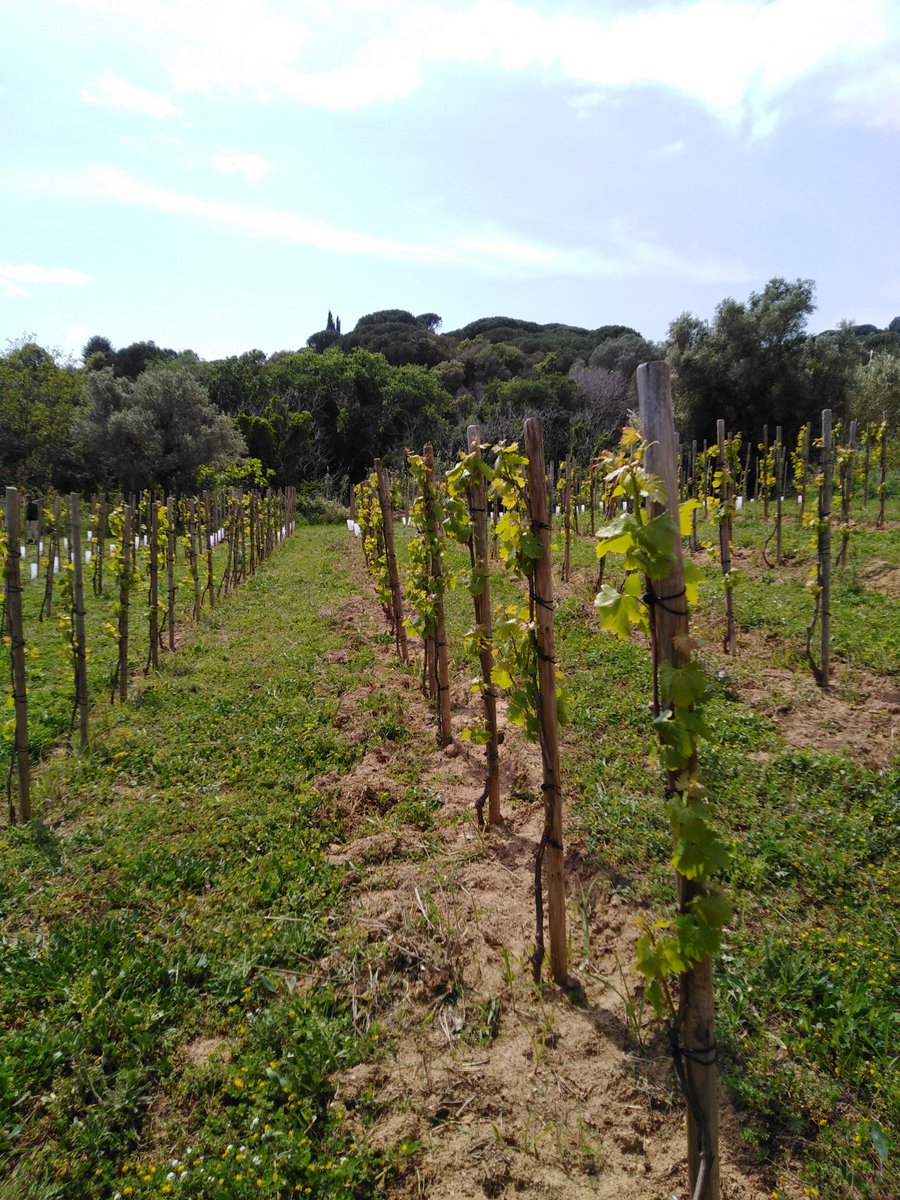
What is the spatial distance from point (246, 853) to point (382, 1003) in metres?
1.61

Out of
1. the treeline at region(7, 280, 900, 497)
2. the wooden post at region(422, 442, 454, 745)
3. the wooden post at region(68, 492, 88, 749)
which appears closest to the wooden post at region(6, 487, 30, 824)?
the wooden post at region(68, 492, 88, 749)

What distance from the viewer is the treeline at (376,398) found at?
24.8 meters

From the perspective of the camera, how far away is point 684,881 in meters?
2.11

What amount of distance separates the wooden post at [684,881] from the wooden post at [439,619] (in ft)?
12.2

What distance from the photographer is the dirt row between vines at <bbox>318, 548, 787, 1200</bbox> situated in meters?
2.39

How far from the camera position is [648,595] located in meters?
2.10

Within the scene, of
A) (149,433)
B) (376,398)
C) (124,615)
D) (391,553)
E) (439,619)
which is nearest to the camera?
(439,619)

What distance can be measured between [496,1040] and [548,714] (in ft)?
4.68

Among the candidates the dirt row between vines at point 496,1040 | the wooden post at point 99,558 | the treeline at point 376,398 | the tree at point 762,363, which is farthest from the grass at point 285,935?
the tree at point 762,363

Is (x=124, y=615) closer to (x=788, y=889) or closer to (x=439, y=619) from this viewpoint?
(x=439, y=619)

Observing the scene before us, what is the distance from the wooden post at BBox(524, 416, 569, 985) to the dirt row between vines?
0.28m

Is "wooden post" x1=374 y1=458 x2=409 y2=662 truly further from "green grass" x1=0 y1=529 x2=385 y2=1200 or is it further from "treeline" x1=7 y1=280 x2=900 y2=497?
"treeline" x1=7 y1=280 x2=900 y2=497

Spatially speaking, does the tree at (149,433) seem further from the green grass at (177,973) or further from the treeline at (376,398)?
the green grass at (177,973)

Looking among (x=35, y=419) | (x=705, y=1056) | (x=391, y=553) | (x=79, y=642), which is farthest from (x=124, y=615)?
(x=35, y=419)
